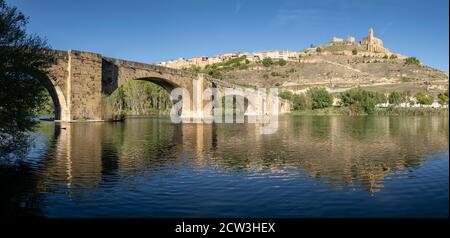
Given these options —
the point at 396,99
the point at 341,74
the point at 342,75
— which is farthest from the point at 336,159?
the point at 341,74

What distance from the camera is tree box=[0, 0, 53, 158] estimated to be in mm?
10305

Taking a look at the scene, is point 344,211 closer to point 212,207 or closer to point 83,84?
point 212,207

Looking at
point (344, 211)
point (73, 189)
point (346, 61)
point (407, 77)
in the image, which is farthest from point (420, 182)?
point (346, 61)

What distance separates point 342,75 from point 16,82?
9992cm

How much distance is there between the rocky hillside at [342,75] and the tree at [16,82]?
7358 cm

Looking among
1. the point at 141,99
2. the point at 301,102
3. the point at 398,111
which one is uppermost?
the point at 141,99

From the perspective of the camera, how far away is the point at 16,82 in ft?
34.6

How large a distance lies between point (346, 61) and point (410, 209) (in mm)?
125336

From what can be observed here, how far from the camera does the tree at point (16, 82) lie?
10305 millimetres

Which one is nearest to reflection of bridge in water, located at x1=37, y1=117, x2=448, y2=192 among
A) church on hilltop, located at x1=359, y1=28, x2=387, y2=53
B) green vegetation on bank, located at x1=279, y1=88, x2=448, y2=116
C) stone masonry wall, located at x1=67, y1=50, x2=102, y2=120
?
stone masonry wall, located at x1=67, y1=50, x2=102, y2=120

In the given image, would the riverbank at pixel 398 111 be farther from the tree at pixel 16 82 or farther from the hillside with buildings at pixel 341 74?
the tree at pixel 16 82

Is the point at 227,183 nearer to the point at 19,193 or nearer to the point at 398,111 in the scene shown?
the point at 19,193

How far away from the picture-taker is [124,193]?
302 inches
